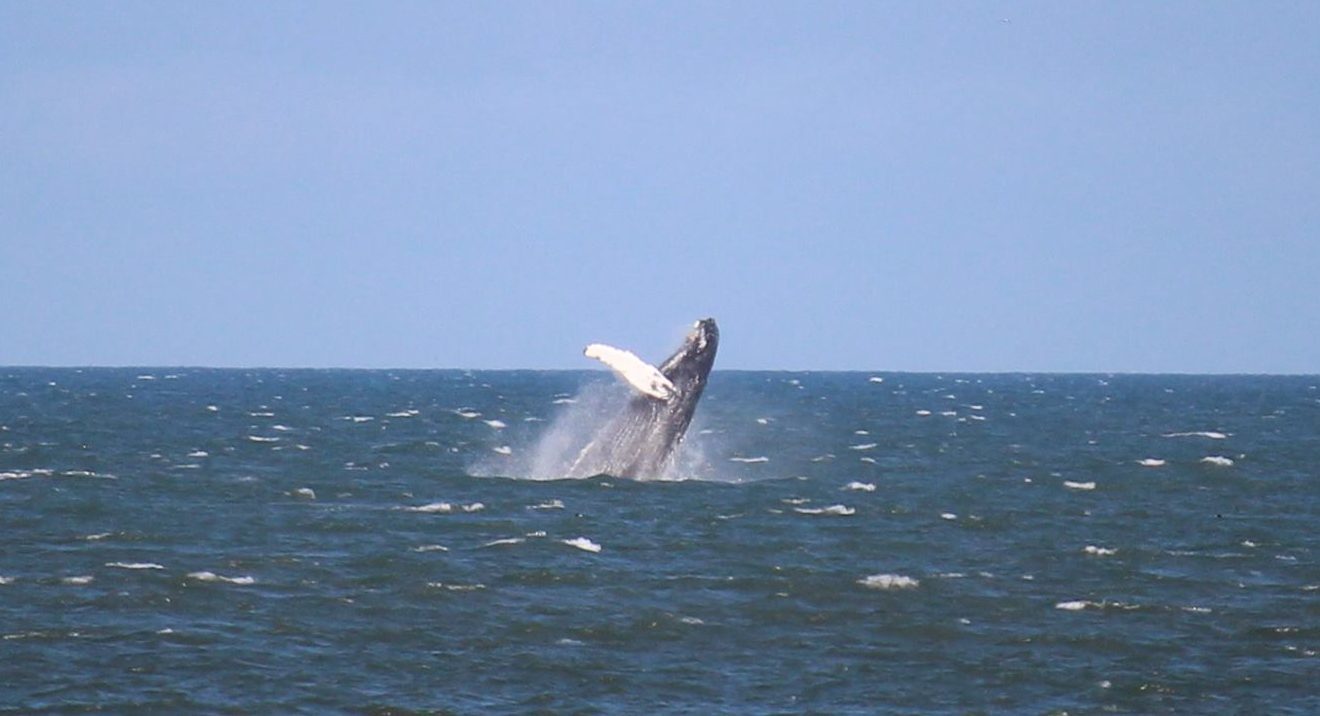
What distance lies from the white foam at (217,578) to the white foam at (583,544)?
5491mm

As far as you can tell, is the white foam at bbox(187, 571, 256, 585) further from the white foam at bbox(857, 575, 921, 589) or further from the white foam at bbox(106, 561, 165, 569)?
the white foam at bbox(857, 575, 921, 589)

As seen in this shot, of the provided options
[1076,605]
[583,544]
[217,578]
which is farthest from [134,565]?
[1076,605]

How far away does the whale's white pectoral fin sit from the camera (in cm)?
3073

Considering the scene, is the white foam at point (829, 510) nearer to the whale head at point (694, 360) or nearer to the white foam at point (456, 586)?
the whale head at point (694, 360)

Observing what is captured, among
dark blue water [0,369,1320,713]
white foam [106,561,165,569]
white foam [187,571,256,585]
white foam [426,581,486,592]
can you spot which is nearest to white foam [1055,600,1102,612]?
dark blue water [0,369,1320,713]

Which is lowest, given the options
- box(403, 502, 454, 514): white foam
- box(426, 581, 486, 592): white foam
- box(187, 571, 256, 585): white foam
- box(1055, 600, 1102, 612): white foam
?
box(187, 571, 256, 585): white foam

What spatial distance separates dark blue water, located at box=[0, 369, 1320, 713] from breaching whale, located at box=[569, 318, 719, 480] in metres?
0.63

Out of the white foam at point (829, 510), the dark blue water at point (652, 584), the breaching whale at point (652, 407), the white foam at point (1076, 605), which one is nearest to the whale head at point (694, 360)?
the breaching whale at point (652, 407)

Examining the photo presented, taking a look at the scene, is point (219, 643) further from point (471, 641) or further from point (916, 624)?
point (916, 624)

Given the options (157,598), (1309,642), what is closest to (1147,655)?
(1309,642)

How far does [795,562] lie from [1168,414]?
55.8 m

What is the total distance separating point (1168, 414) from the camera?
258 feet

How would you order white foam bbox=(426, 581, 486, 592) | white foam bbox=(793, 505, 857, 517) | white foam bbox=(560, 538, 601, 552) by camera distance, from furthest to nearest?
white foam bbox=(793, 505, 857, 517), white foam bbox=(560, 538, 601, 552), white foam bbox=(426, 581, 486, 592)

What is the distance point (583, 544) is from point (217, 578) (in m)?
6.09
